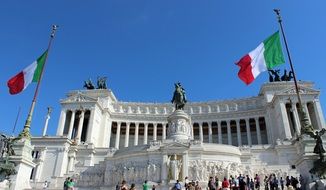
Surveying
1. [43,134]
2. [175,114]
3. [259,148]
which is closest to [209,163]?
[175,114]

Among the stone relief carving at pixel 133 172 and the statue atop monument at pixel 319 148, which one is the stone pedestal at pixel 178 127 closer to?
the stone relief carving at pixel 133 172

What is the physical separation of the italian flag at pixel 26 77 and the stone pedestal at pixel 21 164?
7.21m

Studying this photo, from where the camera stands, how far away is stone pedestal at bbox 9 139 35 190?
1873 cm

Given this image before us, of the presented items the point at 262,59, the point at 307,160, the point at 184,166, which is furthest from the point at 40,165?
the point at 307,160

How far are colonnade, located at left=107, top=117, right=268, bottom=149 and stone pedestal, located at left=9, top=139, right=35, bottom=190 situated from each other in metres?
54.5

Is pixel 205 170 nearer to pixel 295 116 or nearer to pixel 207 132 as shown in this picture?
pixel 295 116

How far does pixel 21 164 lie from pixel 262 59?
65.2ft

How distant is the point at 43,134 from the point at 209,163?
41.8 metres

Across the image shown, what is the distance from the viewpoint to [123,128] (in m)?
80.9

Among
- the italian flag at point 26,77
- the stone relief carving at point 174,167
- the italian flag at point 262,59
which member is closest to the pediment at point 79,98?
the stone relief carving at point 174,167

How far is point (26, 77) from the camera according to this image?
2575 centimetres

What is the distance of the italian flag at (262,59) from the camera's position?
22531mm

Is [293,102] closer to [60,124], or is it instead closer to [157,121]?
[157,121]

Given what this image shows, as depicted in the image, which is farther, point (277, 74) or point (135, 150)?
point (277, 74)
